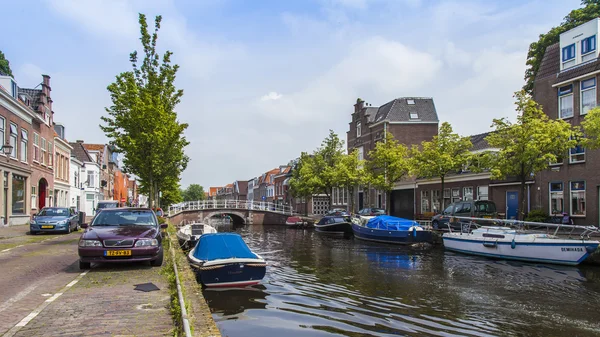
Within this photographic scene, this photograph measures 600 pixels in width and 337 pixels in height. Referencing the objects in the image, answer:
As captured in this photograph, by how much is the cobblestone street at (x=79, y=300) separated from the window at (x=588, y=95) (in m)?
24.8

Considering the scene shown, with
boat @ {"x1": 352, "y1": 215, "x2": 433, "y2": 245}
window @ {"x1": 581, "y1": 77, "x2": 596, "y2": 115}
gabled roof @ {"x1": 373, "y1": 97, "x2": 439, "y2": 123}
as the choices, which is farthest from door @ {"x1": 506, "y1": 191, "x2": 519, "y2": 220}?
gabled roof @ {"x1": 373, "y1": 97, "x2": 439, "y2": 123}

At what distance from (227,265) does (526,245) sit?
13.3 meters

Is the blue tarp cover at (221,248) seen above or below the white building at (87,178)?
below

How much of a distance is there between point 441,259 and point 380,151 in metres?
16.0

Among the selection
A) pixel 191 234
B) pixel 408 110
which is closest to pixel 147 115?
pixel 191 234

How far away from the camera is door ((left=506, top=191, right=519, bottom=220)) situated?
3070 centimetres

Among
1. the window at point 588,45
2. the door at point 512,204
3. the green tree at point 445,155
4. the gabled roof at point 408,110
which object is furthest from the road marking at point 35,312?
the gabled roof at point 408,110

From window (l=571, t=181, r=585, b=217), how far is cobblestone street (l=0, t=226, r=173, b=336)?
23.7 meters

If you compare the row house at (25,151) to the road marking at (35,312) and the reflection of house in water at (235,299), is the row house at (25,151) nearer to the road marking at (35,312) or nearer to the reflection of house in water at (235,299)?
the reflection of house in water at (235,299)

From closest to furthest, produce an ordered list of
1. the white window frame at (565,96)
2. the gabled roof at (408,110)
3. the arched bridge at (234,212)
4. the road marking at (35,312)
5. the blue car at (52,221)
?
the road marking at (35,312), the blue car at (52,221), the white window frame at (565,96), the gabled roof at (408,110), the arched bridge at (234,212)

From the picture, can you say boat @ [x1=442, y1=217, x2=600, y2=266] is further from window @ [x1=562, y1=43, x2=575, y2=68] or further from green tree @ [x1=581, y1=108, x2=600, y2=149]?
window @ [x1=562, y1=43, x2=575, y2=68]

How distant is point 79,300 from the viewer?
312 inches

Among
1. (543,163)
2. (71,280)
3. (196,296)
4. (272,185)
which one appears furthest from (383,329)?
(272,185)

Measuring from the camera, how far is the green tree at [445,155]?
2809 centimetres
